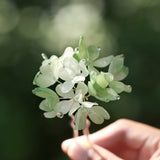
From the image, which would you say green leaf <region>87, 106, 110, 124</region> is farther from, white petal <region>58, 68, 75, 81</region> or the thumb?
the thumb

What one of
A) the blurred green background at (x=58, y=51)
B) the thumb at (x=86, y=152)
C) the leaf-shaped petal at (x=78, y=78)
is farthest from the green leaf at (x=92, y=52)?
the blurred green background at (x=58, y=51)

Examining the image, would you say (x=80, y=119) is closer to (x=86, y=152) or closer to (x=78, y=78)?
(x=78, y=78)

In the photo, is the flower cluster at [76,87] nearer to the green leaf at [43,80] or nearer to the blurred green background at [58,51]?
the green leaf at [43,80]

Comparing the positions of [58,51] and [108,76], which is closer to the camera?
[108,76]

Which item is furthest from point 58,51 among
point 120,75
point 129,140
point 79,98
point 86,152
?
point 79,98

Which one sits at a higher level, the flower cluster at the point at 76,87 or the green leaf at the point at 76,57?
the green leaf at the point at 76,57

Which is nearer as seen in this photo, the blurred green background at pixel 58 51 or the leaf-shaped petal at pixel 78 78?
the leaf-shaped petal at pixel 78 78

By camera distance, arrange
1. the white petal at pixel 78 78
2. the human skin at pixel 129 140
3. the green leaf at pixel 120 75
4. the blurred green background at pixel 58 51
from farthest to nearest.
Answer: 1. the blurred green background at pixel 58 51
2. the human skin at pixel 129 140
3. the green leaf at pixel 120 75
4. the white petal at pixel 78 78
